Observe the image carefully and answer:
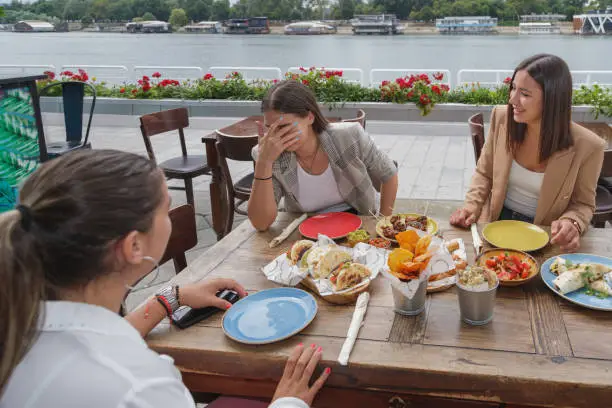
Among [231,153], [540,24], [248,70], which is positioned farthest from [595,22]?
[231,153]

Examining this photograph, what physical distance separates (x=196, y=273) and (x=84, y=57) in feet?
155

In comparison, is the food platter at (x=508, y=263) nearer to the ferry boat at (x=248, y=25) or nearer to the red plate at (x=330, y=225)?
the red plate at (x=330, y=225)

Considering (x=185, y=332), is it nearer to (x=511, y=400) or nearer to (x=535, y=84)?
(x=511, y=400)

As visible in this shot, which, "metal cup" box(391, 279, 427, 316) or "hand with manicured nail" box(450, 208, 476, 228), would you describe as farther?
"hand with manicured nail" box(450, 208, 476, 228)

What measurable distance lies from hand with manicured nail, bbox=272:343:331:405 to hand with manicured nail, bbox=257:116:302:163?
3.20ft

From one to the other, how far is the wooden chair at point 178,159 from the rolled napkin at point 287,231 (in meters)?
1.80

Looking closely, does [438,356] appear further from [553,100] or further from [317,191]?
[553,100]

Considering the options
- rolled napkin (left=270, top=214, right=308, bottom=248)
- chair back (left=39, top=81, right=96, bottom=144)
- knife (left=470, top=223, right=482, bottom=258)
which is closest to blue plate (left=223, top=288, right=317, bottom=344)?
rolled napkin (left=270, top=214, right=308, bottom=248)

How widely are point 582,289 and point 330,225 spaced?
0.85 metres

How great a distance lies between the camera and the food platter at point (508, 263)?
1.37m

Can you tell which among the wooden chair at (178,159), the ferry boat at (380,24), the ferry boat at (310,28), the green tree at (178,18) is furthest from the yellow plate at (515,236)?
the ferry boat at (310,28)

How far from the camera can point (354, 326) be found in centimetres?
123

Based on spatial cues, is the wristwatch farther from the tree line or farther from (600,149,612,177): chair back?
the tree line

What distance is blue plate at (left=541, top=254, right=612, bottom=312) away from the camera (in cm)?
127
